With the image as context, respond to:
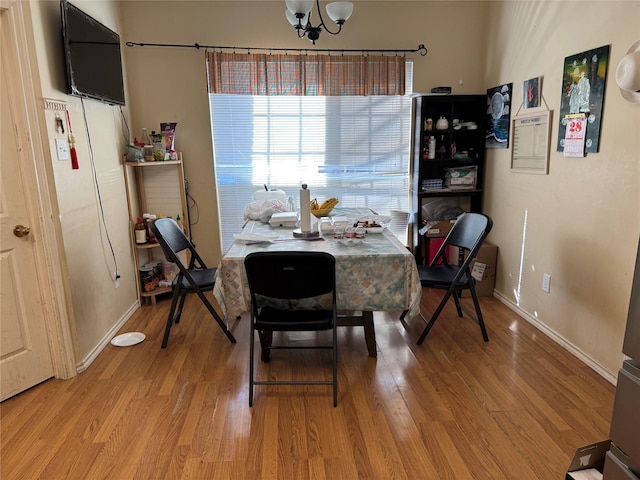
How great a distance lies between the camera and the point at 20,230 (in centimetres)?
228

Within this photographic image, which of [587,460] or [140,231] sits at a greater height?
[140,231]

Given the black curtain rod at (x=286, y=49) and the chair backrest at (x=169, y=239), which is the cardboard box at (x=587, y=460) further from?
the black curtain rod at (x=286, y=49)

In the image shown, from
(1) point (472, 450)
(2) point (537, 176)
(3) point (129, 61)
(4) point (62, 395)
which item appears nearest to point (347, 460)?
(1) point (472, 450)

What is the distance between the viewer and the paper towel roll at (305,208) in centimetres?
259

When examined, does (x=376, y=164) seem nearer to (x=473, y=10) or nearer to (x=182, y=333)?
(x=473, y=10)

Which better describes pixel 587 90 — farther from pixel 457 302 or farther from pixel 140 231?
pixel 140 231

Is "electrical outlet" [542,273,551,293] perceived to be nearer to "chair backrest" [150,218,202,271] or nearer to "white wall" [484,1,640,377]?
"white wall" [484,1,640,377]

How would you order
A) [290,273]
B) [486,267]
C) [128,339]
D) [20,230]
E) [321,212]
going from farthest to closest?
[486,267]
[321,212]
[128,339]
[20,230]
[290,273]

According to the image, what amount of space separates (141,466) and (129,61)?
3.34 metres

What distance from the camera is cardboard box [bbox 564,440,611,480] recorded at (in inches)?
49.0

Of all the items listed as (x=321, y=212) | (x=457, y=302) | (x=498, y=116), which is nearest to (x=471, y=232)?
(x=457, y=302)

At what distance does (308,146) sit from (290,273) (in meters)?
2.27

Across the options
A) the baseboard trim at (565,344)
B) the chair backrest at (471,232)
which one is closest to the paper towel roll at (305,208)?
the chair backrest at (471,232)

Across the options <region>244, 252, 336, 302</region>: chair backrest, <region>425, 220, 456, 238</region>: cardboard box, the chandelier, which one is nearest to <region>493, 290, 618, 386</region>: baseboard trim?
<region>425, 220, 456, 238</region>: cardboard box
